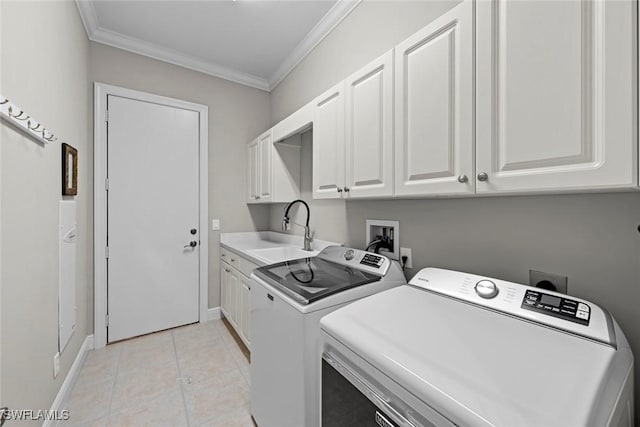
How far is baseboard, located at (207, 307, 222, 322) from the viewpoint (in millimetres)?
2953

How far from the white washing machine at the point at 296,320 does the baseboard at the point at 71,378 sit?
3.78ft

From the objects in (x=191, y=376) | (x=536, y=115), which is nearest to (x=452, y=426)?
(x=536, y=115)

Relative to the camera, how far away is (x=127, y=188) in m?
2.53

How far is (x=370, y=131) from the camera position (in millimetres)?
1360

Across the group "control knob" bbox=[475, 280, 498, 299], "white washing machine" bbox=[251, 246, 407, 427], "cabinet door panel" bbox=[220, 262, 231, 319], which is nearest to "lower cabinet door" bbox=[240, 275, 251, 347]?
"cabinet door panel" bbox=[220, 262, 231, 319]

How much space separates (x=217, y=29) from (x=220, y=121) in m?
0.91

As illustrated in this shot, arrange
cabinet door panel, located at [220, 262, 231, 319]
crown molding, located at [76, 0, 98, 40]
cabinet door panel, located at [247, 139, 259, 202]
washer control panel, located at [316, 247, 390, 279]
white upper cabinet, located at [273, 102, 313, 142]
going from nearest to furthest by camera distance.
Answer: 1. washer control panel, located at [316, 247, 390, 279]
2. white upper cabinet, located at [273, 102, 313, 142]
3. crown molding, located at [76, 0, 98, 40]
4. cabinet door panel, located at [220, 262, 231, 319]
5. cabinet door panel, located at [247, 139, 259, 202]

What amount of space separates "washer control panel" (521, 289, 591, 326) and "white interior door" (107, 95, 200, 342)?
2.83 metres

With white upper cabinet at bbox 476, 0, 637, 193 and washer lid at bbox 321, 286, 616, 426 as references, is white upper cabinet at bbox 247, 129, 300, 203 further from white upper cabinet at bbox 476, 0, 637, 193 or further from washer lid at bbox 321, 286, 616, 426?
white upper cabinet at bbox 476, 0, 637, 193

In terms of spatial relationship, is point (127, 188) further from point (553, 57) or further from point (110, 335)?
point (553, 57)

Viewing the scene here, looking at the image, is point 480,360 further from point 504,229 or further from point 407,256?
point 407,256

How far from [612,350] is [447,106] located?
0.86m

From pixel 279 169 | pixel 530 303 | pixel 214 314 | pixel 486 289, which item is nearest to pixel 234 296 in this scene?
pixel 214 314

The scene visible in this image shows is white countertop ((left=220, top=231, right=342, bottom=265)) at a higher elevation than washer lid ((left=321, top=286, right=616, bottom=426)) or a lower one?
higher
